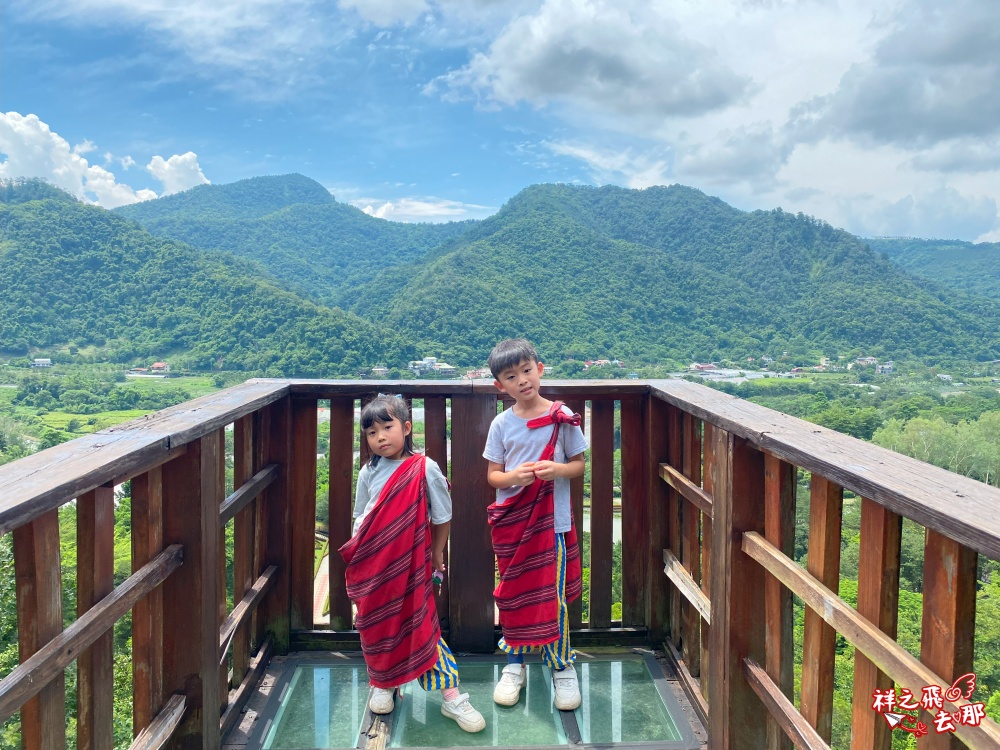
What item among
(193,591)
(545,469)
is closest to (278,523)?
(193,591)

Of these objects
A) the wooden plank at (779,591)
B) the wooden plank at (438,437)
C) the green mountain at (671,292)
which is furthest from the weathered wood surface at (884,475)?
the green mountain at (671,292)

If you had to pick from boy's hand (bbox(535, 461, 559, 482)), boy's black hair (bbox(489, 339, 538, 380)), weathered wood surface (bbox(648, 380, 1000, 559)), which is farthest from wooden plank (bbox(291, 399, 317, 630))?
weathered wood surface (bbox(648, 380, 1000, 559))

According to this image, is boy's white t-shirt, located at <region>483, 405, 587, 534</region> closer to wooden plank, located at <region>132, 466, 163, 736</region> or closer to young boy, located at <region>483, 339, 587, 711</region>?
young boy, located at <region>483, 339, 587, 711</region>

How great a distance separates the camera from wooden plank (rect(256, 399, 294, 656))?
→ 7.79ft

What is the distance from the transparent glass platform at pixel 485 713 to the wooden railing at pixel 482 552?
0.41ft

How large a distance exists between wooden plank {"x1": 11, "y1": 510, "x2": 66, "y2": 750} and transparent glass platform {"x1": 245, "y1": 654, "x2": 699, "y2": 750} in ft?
3.27

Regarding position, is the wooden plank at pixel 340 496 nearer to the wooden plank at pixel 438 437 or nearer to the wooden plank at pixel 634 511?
the wooden plank at pixel 438 437

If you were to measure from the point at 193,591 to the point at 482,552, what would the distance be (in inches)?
42.7

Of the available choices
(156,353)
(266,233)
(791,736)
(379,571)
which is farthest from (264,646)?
(266,233)

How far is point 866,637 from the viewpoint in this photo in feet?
3.54

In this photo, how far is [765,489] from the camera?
64.1 inches

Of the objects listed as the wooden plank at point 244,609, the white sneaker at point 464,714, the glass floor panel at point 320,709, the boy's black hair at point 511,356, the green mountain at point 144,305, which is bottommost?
the glass floor panel at point 320,709

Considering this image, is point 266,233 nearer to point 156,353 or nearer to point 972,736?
point 156,353

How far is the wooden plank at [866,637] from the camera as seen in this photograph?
820 mm
